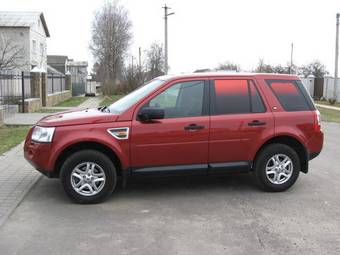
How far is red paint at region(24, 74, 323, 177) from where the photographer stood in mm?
5840

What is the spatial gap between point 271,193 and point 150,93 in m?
2.26

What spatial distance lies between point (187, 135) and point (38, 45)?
46358 millimetres

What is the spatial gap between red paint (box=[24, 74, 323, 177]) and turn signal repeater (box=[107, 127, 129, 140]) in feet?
0.17

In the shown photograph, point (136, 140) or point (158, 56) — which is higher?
point (158, 56)

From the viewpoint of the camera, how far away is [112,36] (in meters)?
54.9

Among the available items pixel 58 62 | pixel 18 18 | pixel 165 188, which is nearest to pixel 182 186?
pixel 165 188

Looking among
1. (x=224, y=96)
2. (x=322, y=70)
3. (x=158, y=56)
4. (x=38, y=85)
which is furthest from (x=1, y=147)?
(x=322, y=70)

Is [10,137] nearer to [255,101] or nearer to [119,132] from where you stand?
[119,132]

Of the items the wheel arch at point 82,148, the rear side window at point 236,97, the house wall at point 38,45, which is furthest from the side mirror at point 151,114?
the house wall at point 38,45

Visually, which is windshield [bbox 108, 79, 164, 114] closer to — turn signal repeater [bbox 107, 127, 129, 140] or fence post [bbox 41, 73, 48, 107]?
turn signal repeater [bbox 107, 127, 129, 140]

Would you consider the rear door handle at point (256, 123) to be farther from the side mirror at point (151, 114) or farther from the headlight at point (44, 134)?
the headlight at point (44, 134)

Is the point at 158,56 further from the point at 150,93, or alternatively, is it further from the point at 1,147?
the point at 150,93

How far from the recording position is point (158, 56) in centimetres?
4472

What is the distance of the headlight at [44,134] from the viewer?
5816 mm
